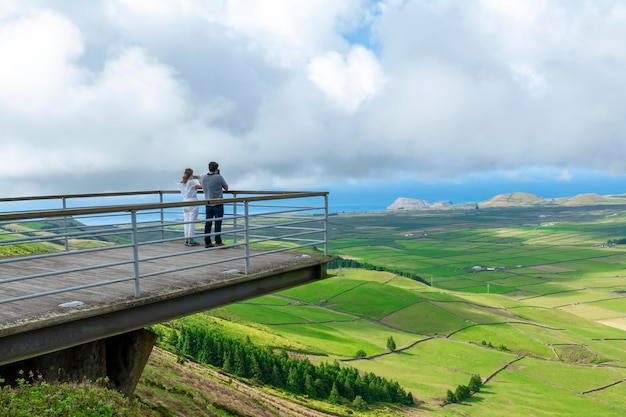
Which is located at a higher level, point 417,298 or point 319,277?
A: point 319,277

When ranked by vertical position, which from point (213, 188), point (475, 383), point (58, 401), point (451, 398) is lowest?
point (451, 398)

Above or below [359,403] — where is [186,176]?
above

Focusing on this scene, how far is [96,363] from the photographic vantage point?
11.7m

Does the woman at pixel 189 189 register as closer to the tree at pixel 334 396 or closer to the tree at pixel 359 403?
the tree at pixel 334 396

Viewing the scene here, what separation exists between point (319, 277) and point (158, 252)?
5022mm

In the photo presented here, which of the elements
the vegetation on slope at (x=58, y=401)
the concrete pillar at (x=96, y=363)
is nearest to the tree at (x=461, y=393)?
the concrete pillar at (x=96, y=363)

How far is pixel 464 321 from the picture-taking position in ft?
463

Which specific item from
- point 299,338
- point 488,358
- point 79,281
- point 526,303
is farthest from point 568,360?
point 79,281

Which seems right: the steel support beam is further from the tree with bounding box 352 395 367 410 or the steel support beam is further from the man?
the tree with bounding box 352 395 367 410

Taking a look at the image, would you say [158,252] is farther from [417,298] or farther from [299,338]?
[417,298]

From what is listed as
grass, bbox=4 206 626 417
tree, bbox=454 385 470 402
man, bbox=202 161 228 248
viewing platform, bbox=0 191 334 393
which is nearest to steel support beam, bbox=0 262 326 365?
viewing platform, bbox=0 191 334 393

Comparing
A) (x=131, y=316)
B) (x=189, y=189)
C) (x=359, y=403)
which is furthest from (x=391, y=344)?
(x=131, y=316)

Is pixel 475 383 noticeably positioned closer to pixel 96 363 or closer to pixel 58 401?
pixel 96 363

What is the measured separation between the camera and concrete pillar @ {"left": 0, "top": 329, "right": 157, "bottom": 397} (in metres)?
10.5
